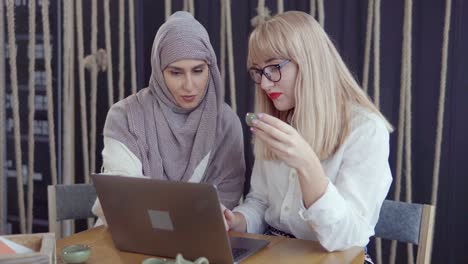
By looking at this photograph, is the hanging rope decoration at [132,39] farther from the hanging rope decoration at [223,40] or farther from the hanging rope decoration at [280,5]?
the hanging rope decoration at [280,5]

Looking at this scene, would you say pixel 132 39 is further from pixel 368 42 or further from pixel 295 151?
pixel 295 151

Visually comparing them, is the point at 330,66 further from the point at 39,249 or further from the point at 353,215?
the point at 39,249

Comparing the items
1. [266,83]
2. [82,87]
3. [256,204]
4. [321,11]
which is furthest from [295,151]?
[82,87]

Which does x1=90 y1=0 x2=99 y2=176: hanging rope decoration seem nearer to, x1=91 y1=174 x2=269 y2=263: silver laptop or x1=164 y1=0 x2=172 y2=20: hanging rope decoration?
x1=164 y1=0 x2=172 y2=20: hanging rope decoration

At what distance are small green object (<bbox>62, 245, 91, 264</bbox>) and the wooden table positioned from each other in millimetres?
30

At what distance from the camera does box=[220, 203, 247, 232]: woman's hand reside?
5.14 feet

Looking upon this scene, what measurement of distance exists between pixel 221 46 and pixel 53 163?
3.17 ft

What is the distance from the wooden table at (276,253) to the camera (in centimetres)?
129

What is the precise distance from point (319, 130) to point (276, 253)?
0.34 meters

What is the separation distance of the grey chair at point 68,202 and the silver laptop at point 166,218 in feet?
1.82

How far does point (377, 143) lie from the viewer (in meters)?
1.48

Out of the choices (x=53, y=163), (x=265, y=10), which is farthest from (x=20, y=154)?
(x=265, y=10)

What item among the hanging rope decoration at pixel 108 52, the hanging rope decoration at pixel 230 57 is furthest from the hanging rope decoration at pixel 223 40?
the hanging rope decoration at pixel 108 52

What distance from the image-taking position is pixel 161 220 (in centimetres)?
121
